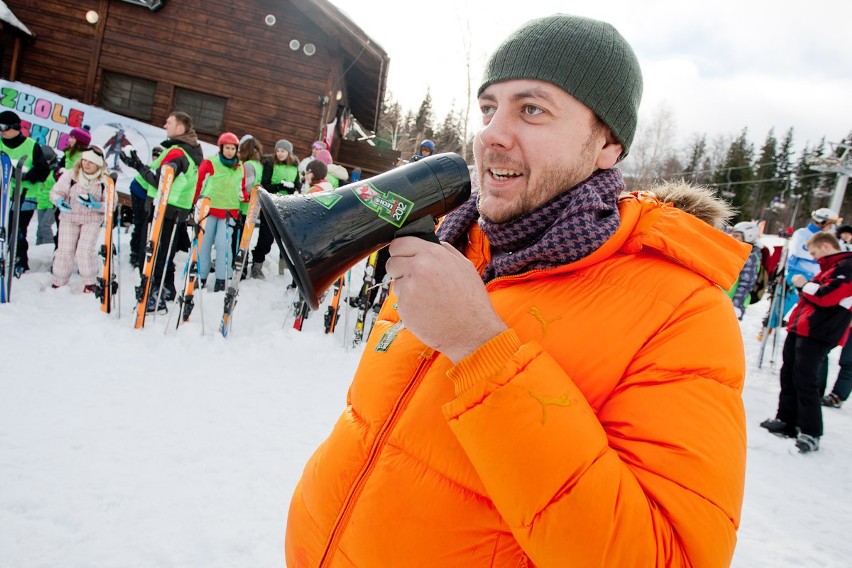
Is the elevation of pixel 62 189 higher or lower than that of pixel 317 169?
lower

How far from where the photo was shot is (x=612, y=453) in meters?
0.90

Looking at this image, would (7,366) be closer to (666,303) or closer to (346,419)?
(346,419)

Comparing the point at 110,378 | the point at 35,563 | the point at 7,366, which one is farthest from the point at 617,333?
the point at 7,366

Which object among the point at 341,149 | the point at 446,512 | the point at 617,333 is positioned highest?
the point at 341,149

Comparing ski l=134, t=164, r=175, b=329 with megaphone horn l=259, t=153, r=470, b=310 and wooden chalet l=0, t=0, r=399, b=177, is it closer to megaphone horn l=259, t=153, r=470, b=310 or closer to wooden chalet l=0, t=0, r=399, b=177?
megaphone horn l=259, t=153, r=470, b=310

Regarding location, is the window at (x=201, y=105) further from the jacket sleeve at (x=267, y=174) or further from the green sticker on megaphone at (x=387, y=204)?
the green sticker on megaphone at (x=387, y=204)

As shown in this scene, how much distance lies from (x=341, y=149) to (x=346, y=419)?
16.6 metres

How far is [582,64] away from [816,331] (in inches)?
216

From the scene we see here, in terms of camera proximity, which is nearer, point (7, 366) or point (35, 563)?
point (35, 563)

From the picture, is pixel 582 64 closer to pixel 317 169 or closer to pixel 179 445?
pixel 179 445

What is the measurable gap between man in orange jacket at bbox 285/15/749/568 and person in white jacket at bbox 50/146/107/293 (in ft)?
20.4

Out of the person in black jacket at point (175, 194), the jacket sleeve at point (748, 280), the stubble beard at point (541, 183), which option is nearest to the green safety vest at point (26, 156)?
the person in black jacket at point (175, 194)

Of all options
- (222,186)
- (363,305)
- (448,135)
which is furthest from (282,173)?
(448,135)

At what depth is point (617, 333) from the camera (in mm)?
1079
